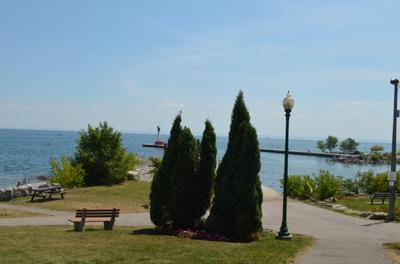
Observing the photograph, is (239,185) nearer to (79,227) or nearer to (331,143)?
(79,227)

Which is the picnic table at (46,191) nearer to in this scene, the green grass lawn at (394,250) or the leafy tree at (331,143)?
the green grass lawn at (394,250)

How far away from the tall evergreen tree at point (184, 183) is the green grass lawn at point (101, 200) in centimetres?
649

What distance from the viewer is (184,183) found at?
588 inches

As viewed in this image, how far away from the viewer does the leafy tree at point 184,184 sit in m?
14.8

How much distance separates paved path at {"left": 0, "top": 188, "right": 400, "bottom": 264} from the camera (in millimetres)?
11719

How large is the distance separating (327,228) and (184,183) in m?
5.98

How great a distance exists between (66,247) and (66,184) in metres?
17.6

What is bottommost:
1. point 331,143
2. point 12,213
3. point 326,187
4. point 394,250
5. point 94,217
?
point 12,213

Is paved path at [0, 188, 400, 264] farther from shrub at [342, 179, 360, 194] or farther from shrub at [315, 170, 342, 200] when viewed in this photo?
shrub at [342, 179, 360, 194]

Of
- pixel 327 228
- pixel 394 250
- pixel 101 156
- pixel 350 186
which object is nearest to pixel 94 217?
pixel 327 228

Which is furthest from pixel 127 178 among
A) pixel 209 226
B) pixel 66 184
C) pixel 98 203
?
pixel 209 226

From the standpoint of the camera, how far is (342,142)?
13962 cm

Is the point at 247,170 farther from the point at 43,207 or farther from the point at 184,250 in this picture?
the point at 43,207

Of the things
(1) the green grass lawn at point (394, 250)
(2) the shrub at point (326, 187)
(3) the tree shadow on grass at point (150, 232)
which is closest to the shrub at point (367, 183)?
(2) the shrub at point (326, 187)
